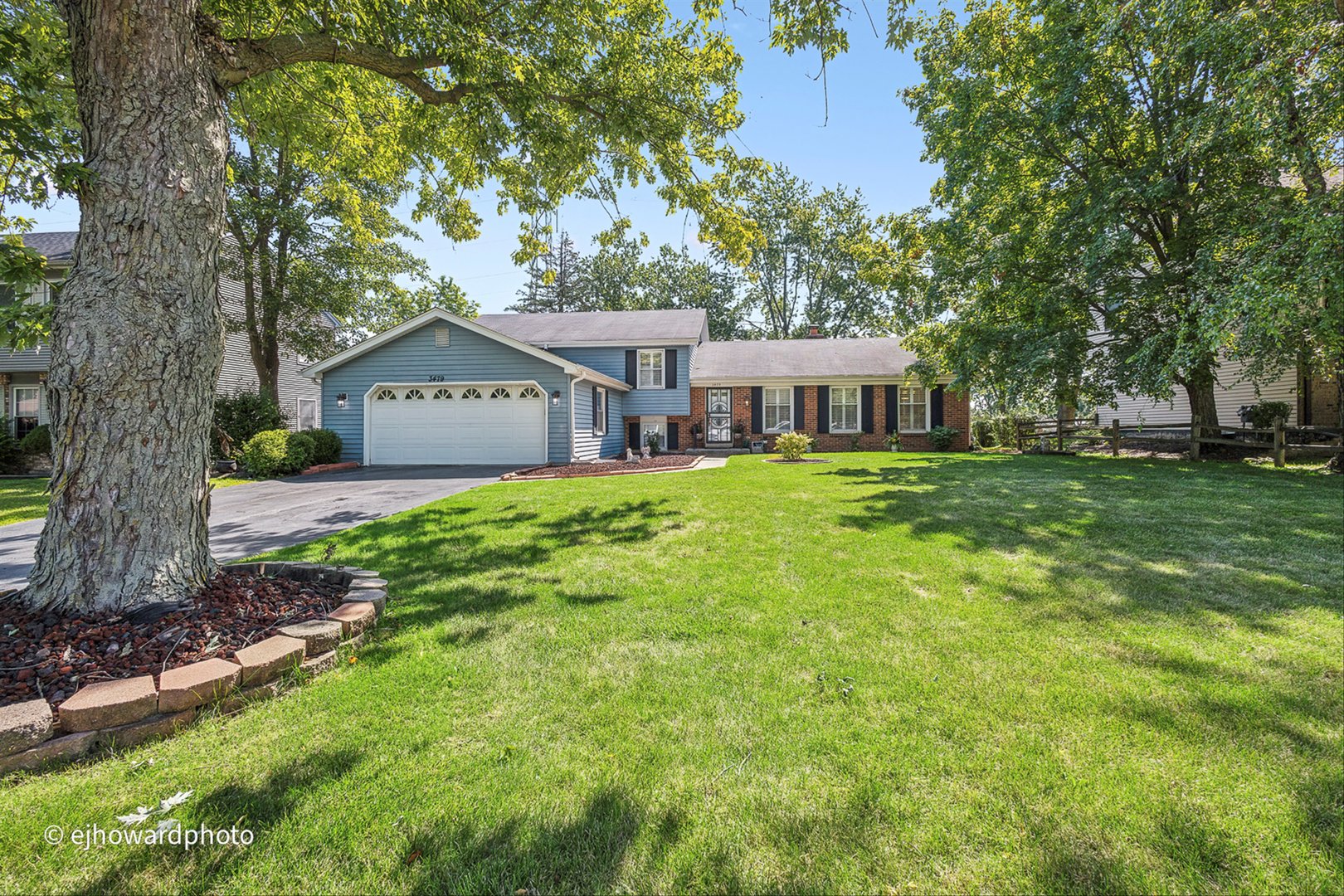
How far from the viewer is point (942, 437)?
17.5 m

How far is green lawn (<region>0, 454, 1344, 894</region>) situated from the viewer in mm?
1523

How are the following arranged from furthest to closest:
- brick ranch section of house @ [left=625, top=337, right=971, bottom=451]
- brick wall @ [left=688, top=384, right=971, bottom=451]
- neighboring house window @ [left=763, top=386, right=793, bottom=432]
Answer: neighboring house window @ [left=763, top=386, right=793, bottom=432], brick ranch section of house @ [left=625, top=337, right=971, bottom=451], brick wall @ [left=688, top=384, right=971, bottom=451]

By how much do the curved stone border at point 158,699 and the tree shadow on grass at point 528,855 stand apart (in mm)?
1375

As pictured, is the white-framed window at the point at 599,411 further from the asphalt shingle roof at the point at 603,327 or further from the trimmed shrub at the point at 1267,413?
the trimmed shrub at the point at 1267,413

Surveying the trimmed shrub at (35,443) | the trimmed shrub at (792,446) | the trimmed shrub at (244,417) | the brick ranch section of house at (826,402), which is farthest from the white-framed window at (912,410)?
the trimmed shrub at (35,443)

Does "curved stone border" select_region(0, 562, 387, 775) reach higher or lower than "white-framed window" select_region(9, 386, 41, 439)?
lower

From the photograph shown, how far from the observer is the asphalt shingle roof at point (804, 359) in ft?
60.7

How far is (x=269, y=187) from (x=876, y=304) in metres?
29.3

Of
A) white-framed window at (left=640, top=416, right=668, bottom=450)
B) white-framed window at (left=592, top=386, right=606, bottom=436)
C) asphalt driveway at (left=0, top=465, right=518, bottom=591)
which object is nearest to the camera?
asphalt driveway at (left=0, top=465, right=518, bottom=591)

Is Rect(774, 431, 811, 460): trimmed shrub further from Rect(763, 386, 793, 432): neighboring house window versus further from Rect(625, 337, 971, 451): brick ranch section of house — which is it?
Rect(763, 386, 793, 432): neighboring house window

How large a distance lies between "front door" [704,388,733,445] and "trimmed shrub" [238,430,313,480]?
11804 mm

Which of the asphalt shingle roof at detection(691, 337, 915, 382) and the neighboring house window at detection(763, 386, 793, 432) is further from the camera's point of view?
the neighboring house window at detection(763, 386, 793, 432)

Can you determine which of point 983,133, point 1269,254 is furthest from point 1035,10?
point 1269,254

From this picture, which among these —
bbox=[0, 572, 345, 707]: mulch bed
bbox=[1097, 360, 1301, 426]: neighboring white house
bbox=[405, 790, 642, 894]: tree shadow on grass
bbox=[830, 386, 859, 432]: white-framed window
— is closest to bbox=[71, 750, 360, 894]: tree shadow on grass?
bbox=[405, 790, 642, 894]: tree shadow on grass
